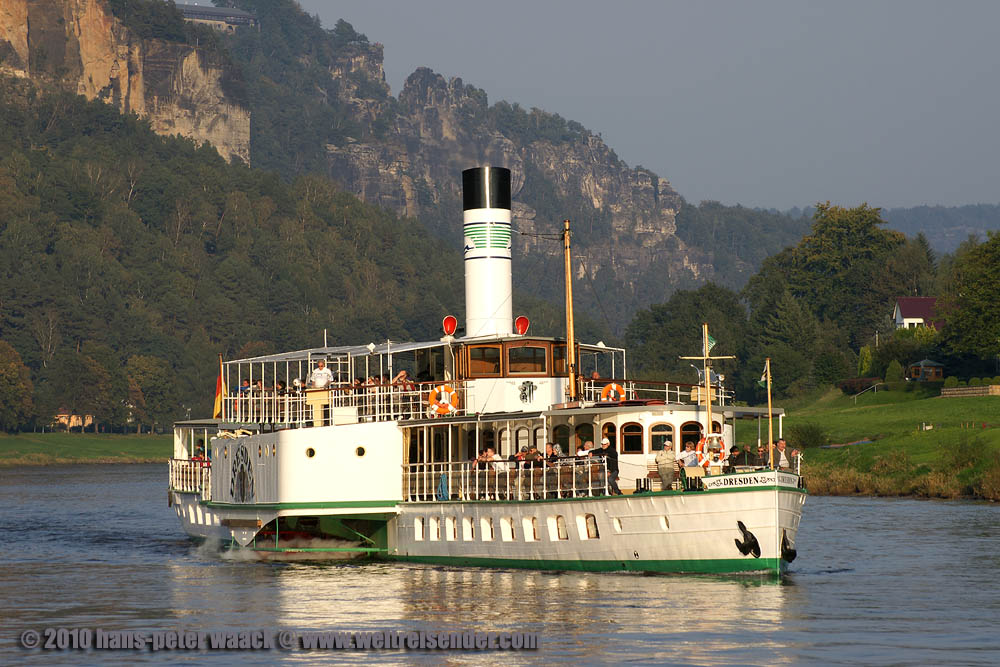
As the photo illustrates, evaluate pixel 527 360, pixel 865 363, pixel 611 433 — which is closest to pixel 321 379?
pixel 527 360

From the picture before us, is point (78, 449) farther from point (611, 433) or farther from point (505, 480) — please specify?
point (611, 433)

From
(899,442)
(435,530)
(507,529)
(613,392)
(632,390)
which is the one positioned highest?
(632,390)

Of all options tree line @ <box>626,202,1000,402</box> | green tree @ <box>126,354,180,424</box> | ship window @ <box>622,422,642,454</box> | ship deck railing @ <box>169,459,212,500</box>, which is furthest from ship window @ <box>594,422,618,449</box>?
green tree @ <box>126,354,180,424</box>

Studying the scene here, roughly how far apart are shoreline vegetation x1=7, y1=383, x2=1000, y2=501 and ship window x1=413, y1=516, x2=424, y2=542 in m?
32.2

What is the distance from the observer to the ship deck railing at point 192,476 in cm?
5169

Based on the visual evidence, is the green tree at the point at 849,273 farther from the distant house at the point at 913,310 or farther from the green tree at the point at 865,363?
the green tree at the point at 865,363

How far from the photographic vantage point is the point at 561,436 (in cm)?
4166

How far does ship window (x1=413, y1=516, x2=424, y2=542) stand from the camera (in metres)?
42.2

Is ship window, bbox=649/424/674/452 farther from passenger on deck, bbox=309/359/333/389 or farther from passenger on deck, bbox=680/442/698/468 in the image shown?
passenger on deck, bbox=309/359/333/389

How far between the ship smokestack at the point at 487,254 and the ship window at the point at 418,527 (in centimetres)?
701

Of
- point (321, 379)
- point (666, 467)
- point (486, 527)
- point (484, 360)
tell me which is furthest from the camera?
point (321, 379)

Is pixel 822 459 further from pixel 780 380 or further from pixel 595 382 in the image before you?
pixel 780 380

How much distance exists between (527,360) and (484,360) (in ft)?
4.06

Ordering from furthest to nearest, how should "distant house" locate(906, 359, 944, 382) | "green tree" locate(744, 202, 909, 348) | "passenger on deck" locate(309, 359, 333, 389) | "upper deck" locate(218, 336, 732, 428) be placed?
"green tree" locate(744, 202, 909, 348)
"distant house" locate(906, 359, 944, 382)
"passenger on deck" locate(309, 359, 333, 389)
"upper deck" locate(218, 336, 732, 428)
